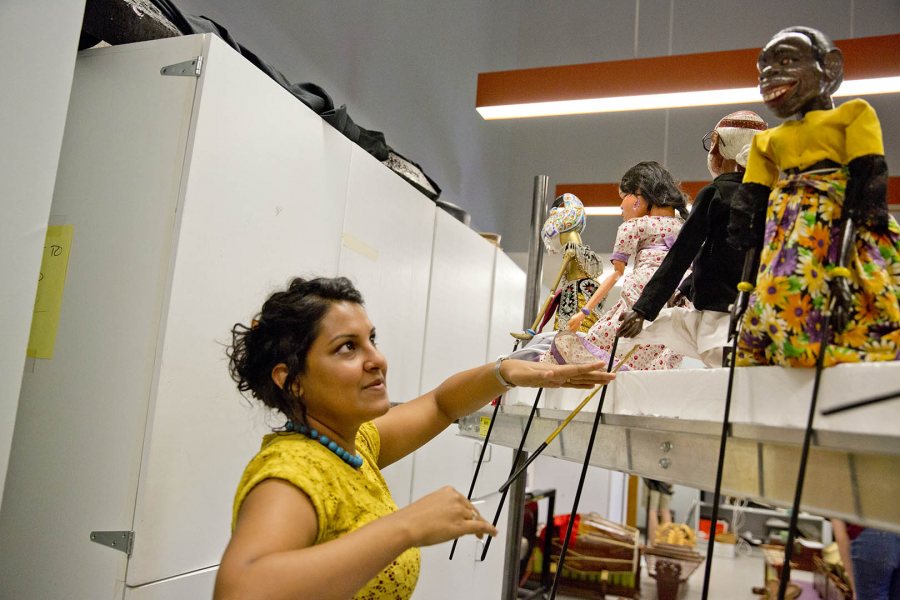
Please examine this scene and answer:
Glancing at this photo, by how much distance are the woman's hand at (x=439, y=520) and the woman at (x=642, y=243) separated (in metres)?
0.90

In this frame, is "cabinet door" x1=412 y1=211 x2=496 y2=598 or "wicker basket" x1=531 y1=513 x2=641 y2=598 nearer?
"cabinet door" x1=412 y1=211 x2=496 y2=598

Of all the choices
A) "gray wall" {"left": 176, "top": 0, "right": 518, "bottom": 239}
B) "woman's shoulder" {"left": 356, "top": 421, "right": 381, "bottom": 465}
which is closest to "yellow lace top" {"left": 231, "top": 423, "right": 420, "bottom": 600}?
"woman's shoulder" {"left": 356, "top": 421, "right": 381, "bottom": 465}

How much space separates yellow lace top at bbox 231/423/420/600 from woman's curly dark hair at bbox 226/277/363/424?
7cm

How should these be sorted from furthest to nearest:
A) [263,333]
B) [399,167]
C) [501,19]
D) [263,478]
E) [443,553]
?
[501,19] → [443,553] → [399,167] → [263,333] → [263,478]

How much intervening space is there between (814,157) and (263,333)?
971 millimetres

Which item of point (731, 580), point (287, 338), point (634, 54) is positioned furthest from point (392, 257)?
point (634, 54)

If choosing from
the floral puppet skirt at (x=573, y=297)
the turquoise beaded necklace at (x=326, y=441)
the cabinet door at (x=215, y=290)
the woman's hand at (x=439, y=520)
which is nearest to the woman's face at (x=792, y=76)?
the woman's hand at (x=439, y=520)

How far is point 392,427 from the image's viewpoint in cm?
163

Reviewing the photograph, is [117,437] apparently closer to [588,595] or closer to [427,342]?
[427,342]

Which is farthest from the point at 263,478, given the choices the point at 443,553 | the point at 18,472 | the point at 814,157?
the point at 443,553

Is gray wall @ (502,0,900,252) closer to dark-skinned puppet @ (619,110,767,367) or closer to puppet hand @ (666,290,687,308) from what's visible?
puppet hand @ (666,290,687,308)

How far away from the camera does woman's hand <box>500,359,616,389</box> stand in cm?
124

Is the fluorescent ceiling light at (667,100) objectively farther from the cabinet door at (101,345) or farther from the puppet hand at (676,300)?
the cabinet door at (101,345)

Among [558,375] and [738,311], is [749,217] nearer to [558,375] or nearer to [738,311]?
[738,311]
